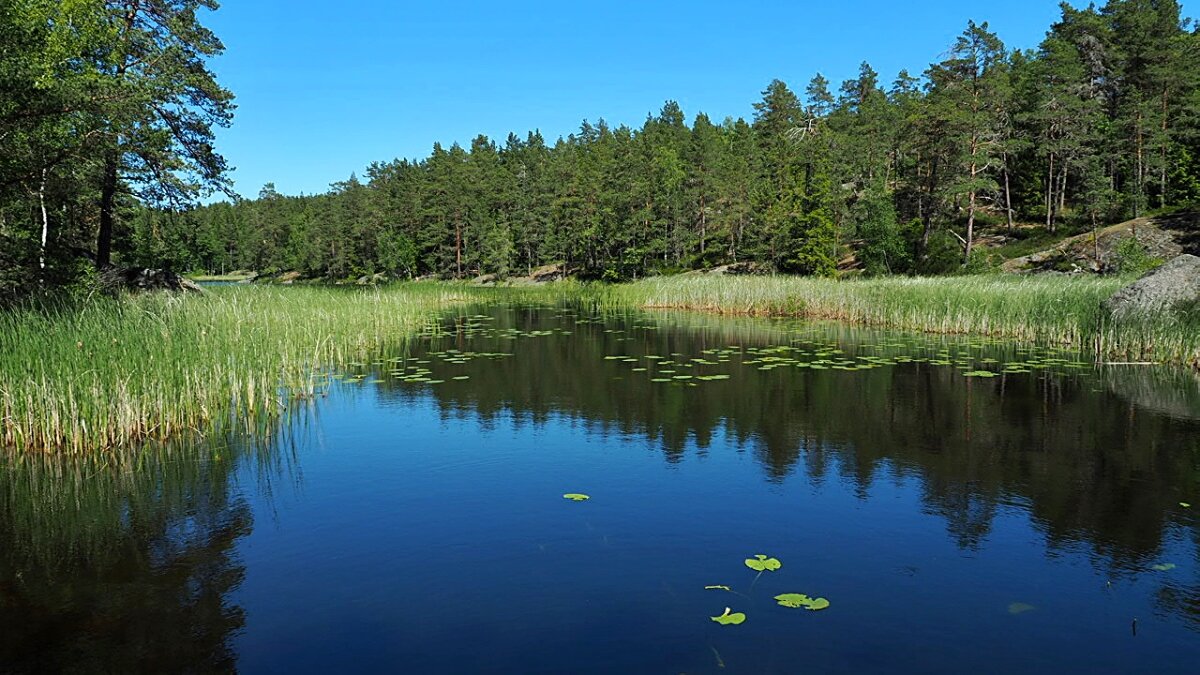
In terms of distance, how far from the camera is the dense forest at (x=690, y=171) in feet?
48.2

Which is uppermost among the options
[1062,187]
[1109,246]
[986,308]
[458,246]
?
[1062,187]

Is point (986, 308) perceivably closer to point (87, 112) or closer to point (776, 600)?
point (776, 600)

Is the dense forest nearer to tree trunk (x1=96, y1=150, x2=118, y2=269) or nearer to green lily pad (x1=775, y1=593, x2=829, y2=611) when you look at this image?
tree trunk (x1=96, y1=150, x2=118, y2=269)

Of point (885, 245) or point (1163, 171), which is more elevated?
point (1163, 171)

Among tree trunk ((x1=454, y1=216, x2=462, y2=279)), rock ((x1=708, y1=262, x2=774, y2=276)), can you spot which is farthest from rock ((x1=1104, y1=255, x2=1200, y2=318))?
tree trunk ((x1=454, y1=216, x2=462, y2=279))

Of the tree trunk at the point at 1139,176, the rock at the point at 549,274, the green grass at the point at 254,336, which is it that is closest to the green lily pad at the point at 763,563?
the green grass at the point at 254,336

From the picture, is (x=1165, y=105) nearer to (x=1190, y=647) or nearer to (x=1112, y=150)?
(x=1112, y=150)

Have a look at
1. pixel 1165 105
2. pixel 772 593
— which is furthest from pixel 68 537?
pixel 1165 105

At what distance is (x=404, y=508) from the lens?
→ 24.6 ft

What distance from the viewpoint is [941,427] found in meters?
11.0

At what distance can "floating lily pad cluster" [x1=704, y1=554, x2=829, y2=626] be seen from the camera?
5012 millimetres

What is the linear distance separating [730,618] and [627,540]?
1704 millimetres

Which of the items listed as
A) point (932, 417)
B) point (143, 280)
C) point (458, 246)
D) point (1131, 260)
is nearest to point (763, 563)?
point (932, 417)

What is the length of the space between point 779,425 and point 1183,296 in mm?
12283
